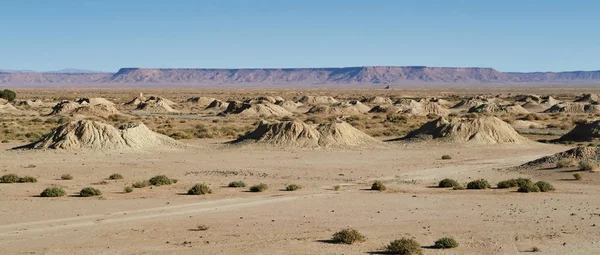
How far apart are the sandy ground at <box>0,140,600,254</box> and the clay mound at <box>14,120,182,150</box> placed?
3.84m

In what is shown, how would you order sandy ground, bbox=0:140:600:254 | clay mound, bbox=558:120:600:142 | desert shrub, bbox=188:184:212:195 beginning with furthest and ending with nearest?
clay mound, bbox=558:120:600:142 → desert shrub, bbox=188:184:212:195 → sandy ground, bbox=0:140:600:254

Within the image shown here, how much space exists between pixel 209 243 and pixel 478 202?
35.4 feet

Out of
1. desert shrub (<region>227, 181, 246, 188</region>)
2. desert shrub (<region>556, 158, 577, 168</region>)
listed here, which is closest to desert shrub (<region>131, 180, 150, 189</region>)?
desert shrub (<region>227, 181, 246, 188</region>)

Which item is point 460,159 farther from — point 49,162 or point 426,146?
point 49,162

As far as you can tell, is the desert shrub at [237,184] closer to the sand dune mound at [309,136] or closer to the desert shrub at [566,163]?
the desert shrub at [566,163]

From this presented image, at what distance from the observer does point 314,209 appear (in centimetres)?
2411

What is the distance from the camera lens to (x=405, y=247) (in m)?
17.1

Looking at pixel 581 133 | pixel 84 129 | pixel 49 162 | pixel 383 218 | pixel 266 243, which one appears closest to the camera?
pixel 266 243

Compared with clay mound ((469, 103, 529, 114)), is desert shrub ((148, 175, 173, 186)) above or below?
above

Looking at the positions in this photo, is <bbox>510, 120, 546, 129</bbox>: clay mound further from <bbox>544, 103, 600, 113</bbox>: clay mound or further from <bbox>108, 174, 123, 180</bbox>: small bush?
<bbox>108, 174, 123, 180</bbox>: small bush

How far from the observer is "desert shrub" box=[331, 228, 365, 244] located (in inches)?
728

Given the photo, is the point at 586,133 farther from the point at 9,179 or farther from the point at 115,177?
the point at 9,179

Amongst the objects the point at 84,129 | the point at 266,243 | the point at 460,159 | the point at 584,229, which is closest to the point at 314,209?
the point at 266,243

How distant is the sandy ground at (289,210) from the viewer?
61.4 feet
